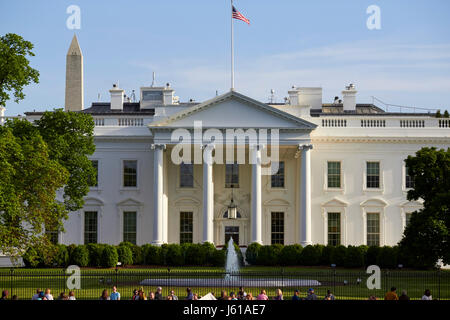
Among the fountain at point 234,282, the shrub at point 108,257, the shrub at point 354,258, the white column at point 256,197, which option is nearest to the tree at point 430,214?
the fountain at point 234,282

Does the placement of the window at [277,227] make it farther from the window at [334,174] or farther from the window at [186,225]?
the window at [186,225]

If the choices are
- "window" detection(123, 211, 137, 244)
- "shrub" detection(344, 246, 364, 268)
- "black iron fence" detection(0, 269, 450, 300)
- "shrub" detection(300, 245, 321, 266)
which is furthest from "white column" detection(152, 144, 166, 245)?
"black iron fence" detection(0, 269, 450, 300)

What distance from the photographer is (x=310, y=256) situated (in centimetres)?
5316

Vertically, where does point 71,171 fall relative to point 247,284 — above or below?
above

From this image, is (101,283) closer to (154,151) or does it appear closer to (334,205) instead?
(154,151)

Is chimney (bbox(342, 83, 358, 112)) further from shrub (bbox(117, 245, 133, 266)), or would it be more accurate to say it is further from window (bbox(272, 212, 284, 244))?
shrub (bbox(117, 245, 133, 266))

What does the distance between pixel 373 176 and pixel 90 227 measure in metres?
21.8

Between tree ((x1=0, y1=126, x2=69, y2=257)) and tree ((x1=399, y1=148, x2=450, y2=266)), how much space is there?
60.4 ft

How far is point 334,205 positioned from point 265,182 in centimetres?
547

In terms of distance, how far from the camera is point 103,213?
194 feet

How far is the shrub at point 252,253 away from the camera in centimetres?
5300

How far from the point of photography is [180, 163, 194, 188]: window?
59.8 m
